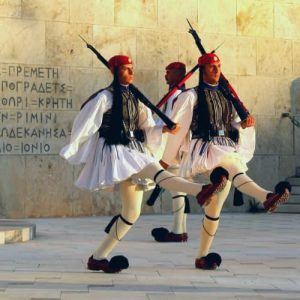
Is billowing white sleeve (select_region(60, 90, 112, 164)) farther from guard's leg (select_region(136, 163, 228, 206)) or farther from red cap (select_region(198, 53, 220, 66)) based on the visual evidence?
red cap (select_region(198, 53, 220, 66))

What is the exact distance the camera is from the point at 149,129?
7.97 meters

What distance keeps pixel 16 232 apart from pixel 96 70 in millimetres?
4829

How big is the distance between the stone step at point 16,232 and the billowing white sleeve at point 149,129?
2921 millimetres

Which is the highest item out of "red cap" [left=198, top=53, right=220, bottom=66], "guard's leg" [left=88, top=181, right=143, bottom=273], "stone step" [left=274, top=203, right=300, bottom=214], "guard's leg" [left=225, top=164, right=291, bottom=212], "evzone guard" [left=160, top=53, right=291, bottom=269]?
"red cap" [left=198, top=53, right=220, bottom=66]

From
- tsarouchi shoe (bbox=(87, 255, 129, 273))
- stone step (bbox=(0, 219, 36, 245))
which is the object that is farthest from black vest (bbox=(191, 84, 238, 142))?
stone step (bbox=(0, 219, 36, 245))

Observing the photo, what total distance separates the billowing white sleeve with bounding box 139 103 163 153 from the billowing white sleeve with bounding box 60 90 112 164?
0.39 m

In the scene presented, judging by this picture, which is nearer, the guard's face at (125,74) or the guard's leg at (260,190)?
the guard's leg at (260,190)

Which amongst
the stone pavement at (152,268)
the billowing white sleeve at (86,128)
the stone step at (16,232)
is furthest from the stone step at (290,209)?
the billowing white sleeve at (86,128)

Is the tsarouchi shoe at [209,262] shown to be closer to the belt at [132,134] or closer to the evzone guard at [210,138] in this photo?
the evzone guard at [210,138]

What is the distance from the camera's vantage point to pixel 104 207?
14.7 m

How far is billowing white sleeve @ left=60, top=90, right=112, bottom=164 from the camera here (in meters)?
7.59

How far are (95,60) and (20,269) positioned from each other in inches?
285

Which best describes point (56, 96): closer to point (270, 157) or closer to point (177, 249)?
point (270, 157)

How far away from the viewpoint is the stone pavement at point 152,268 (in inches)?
258
